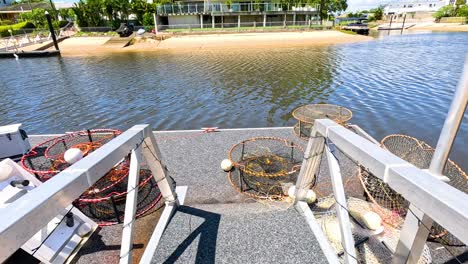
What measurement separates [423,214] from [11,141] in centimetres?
917

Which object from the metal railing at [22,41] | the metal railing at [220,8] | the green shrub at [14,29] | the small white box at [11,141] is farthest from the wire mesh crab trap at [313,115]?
the green shrub at [14,29]

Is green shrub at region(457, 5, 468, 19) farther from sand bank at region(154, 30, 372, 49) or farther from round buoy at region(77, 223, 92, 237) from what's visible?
round buoy at region(77, 223, 92, 237)

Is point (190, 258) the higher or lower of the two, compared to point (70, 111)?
higher

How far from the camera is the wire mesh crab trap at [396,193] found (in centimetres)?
394

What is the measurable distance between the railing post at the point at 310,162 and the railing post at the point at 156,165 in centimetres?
186

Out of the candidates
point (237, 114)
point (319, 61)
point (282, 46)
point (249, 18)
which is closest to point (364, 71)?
point (319, 61)

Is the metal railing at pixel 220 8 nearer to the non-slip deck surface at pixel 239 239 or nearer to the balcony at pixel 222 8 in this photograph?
the balcony at pixel 222 8

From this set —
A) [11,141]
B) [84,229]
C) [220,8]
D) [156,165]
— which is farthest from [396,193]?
[220,8]

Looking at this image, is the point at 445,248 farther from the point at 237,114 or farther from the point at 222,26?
the point at 222,26

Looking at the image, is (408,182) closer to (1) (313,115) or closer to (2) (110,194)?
(2) (110,194)

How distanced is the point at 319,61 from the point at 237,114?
1695 centimetres

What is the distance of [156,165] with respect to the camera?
3.40 m

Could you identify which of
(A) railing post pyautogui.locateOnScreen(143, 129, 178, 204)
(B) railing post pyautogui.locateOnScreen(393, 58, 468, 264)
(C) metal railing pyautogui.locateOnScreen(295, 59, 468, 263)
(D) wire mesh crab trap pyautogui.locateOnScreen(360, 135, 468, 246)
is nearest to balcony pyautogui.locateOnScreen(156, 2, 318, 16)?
(D) wire mesh crab trap pyautogui.locateOnScreen(360, 135, 468, 246)

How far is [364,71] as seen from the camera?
22016mm
